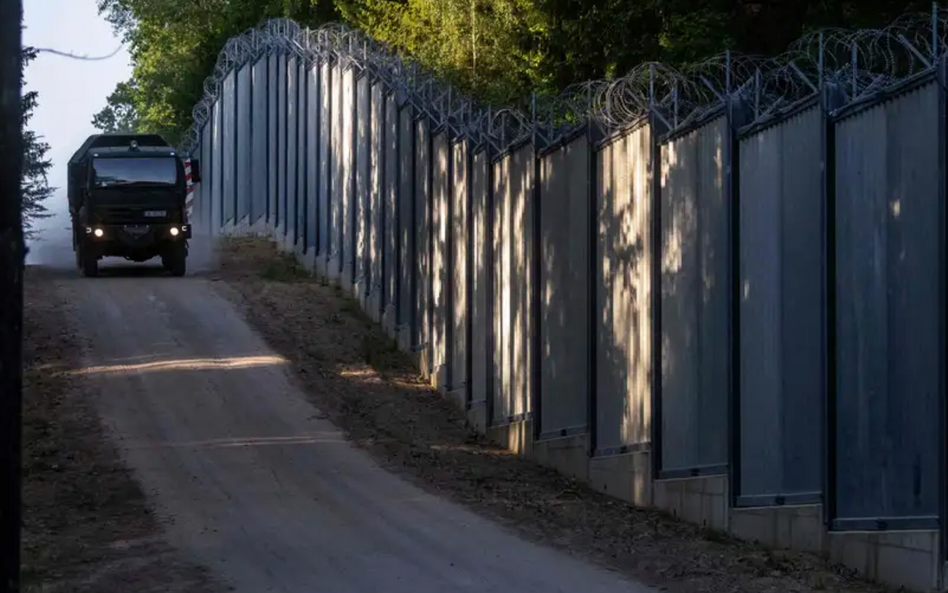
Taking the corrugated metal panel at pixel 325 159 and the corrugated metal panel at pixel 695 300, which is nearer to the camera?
the corrugated metal panel at pixel 695 300

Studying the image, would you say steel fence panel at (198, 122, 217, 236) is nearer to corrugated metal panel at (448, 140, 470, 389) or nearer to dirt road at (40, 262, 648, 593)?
dirt road at (40, 262, 648, 593)

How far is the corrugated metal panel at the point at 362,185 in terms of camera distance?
1232 inches

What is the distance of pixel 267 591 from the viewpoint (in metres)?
12.3

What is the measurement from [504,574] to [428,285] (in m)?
13.8

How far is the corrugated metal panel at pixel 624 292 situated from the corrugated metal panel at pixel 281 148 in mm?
21518

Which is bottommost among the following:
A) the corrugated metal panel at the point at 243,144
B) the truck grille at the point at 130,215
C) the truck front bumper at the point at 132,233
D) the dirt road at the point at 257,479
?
the dirt road at the point at 257,479

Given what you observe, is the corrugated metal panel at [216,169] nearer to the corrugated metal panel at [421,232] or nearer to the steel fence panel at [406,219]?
the steel fence panel at [406,219]

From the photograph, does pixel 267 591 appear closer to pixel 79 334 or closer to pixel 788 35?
pixel 79 334

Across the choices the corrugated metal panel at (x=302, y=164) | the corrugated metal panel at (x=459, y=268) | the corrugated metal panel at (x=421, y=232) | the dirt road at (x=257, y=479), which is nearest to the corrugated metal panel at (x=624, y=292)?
the dirt road at (x=257, y=479)

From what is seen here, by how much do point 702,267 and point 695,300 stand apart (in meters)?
0.34

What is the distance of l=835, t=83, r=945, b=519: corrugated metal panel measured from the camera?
11125mm

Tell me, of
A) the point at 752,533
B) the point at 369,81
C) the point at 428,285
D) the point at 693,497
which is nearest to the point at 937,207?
the point at 752,533

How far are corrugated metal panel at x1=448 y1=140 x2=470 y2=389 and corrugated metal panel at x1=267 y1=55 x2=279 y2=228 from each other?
51.8ft

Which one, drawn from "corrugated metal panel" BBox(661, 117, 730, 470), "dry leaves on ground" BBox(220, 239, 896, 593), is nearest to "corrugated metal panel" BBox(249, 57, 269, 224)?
"dry leaves on ground" BBox(220, 239, 896, 593)
